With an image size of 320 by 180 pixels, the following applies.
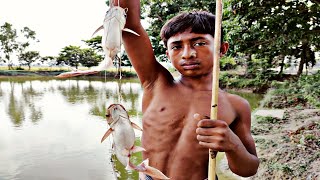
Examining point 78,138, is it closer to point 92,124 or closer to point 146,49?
point 92,124

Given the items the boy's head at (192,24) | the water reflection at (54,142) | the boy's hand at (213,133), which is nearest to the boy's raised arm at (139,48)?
the boy's head at (192,24)

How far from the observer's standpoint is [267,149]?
15.7 ft

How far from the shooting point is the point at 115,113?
2.40ft

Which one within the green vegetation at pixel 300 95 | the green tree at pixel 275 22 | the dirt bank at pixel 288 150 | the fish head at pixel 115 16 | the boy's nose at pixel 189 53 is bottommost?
the dirt bank at pixel 288 150

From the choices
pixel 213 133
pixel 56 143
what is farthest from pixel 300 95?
pixel 213 133

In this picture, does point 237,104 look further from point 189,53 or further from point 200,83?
point 189,53

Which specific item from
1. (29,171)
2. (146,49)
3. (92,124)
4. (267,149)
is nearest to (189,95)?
(146,49)

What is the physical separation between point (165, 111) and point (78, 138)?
746cm

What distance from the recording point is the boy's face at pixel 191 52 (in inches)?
43.3

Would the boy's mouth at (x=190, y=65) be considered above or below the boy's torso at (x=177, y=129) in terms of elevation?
above

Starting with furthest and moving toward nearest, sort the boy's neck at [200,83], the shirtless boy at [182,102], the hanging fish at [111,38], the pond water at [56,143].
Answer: the pond water at [56,143]
the boy's neck at [200,83]
the shirtless boy at [182,102]
the hanging fish at [111,38]

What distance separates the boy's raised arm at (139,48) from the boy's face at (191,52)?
9 centimetres

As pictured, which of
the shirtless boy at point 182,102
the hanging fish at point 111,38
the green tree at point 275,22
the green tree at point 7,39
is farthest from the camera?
the green tree at point 7,39

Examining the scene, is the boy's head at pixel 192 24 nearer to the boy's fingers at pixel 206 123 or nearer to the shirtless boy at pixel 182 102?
the shirtless boy at pixel 182 102
